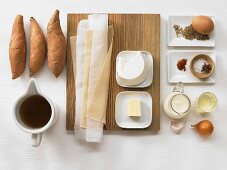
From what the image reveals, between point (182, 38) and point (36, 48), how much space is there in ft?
1.12

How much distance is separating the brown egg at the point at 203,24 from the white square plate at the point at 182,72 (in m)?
0.05

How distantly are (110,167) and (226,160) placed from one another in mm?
273

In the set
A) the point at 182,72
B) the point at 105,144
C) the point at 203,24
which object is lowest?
the point at 105,144

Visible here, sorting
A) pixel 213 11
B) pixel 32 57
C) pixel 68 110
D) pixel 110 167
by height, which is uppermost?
pixel 213 11

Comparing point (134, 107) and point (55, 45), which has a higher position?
point (55, 45)

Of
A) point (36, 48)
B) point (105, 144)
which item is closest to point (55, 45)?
point (36, 48)

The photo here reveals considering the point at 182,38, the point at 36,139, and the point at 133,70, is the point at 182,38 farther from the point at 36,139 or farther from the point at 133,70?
the point at 36,139

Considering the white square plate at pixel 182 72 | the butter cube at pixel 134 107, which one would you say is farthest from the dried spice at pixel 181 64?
the butter cube at pixel 134 107

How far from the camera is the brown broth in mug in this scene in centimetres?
86

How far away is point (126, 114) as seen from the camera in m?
0.91

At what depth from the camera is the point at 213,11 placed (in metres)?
0.94

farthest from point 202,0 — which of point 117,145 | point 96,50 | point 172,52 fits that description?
point 117,145

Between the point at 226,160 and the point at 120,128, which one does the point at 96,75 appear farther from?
the point at 226,160

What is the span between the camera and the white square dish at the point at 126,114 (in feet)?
2.95
